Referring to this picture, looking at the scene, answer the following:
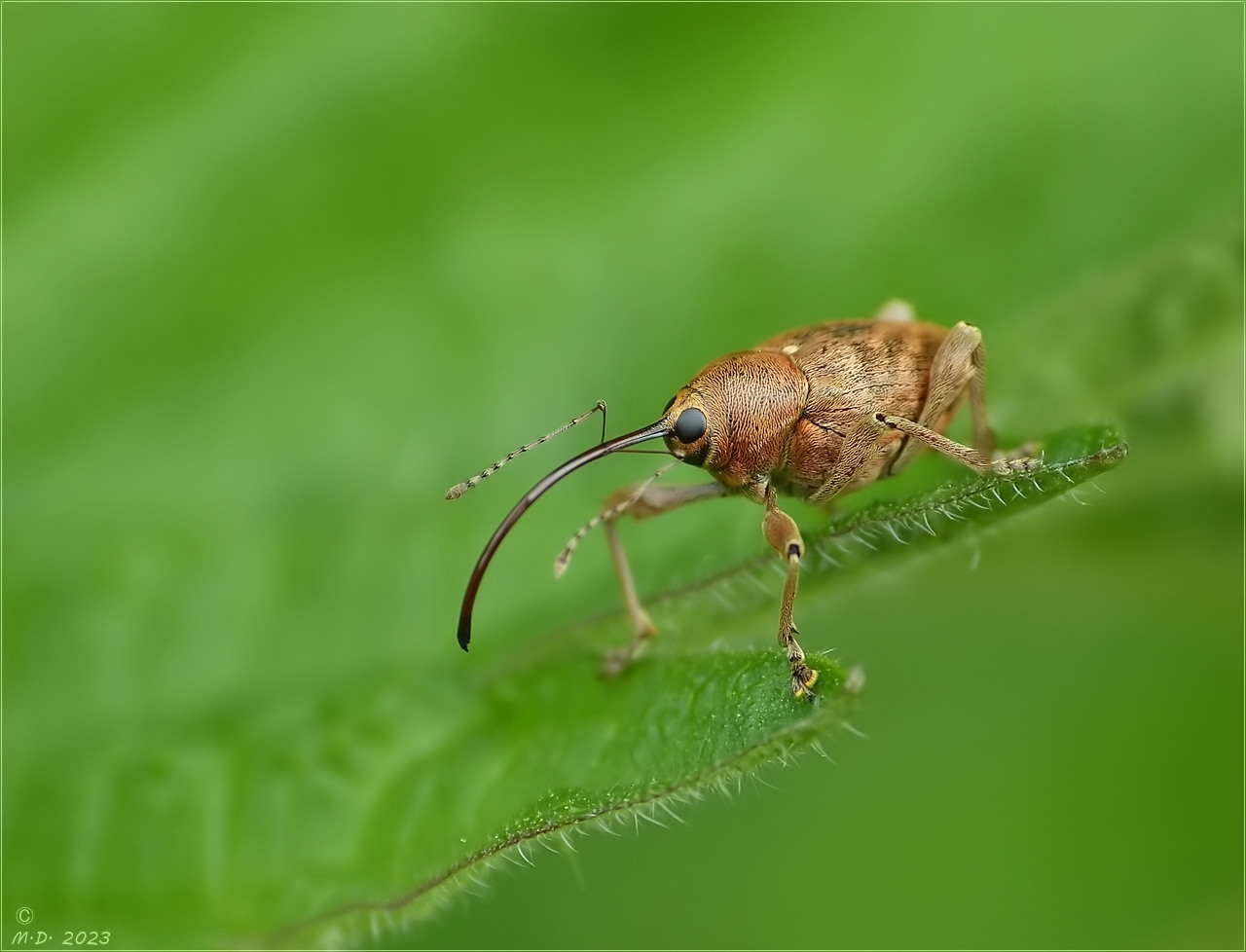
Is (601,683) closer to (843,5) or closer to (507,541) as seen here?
(507,541)

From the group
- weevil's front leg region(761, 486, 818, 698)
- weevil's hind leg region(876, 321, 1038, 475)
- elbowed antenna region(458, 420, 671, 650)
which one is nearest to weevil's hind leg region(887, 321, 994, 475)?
weevil's hind leg region(876, 321, 1038, 475)

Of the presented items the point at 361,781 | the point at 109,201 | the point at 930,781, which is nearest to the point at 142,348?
the point at 109,201

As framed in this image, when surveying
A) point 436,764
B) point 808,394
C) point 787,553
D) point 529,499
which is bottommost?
point 436,764

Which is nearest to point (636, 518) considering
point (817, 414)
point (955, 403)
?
point (817, 414)

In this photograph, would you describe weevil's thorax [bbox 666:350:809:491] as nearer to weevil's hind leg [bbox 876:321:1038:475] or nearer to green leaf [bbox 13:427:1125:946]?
weevil's hind leg [bbox 876:321:1038:475]

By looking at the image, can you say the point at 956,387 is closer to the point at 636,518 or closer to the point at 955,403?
the point at 955,403
